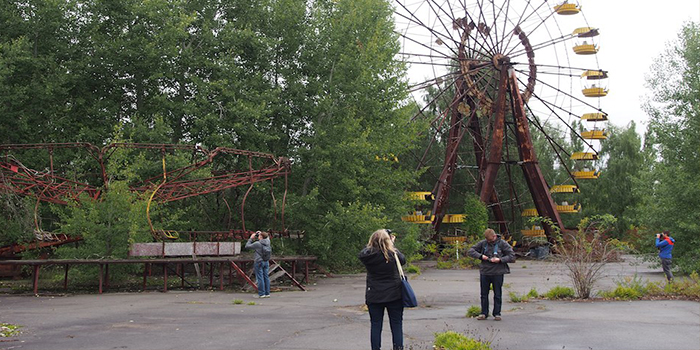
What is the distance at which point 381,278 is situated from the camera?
8039 millimetres

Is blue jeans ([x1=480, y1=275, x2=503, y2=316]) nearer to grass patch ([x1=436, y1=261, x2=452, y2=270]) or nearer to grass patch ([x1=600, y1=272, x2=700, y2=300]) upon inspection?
grass patch ([x1=600, y1=272, x2=700, y2=300])

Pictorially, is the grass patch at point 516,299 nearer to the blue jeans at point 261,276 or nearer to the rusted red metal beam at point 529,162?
the blue jeans at point 261,276

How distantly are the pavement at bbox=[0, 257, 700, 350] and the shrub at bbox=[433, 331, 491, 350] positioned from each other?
9.6 inches

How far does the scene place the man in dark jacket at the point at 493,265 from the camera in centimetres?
1156

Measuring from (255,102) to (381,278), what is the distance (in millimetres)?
18605

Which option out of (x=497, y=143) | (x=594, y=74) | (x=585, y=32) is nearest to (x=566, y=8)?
(x=585, y=32)

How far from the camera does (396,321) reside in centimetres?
800

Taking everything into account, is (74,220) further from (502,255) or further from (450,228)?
(450,228)

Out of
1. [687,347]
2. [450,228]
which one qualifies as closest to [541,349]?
[687,347]

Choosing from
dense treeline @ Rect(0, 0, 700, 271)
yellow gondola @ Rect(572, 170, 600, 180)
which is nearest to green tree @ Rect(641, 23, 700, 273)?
dense treeline @ Rect(0, 0, 700, 271)

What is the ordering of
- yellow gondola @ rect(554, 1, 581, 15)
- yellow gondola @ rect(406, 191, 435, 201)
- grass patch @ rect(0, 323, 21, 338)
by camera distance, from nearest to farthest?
grass patch @ rect(0, 323, 21, 338) < yellow gondola @ rect(406, 191, 435, 201) < yellow gondola @ rect(554, 1, 581, 15)

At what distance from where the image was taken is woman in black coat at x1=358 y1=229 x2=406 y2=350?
7.94 meters

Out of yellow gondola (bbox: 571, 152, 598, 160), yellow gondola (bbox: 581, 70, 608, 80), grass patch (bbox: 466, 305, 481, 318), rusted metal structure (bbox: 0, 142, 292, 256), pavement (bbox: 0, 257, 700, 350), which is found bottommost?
pavement (bbox: 0, 257, 700, 350)

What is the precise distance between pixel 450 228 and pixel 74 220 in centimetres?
3798
